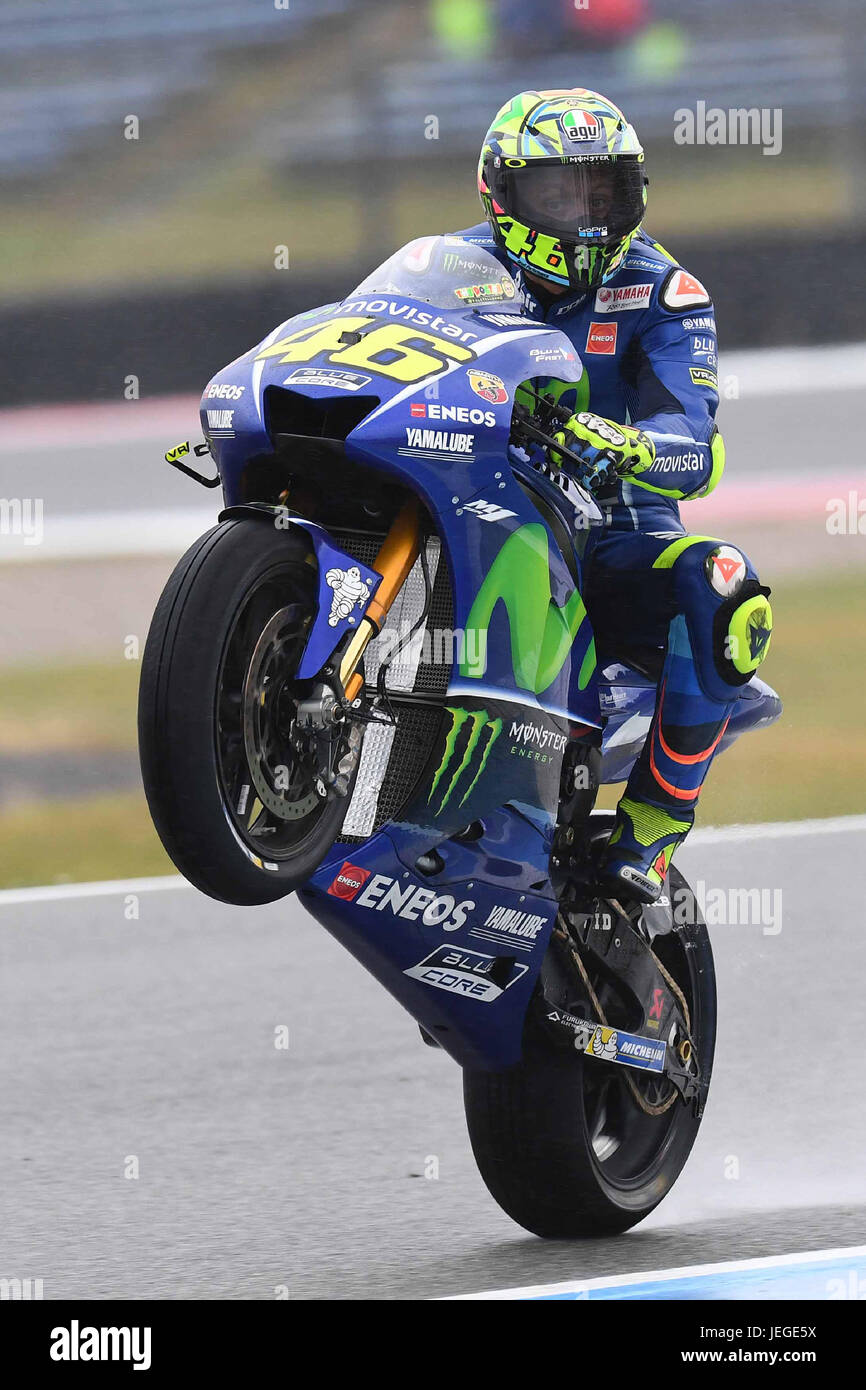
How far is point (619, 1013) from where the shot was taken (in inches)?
184

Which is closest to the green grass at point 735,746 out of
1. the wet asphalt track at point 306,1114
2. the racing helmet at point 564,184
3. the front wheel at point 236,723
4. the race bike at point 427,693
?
the wet asphalt track at point 306,1114

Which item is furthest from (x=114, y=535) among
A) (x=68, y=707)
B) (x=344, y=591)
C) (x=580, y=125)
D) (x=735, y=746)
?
(x=344, y=591)

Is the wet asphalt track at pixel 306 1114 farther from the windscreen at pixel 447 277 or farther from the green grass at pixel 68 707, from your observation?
the windscreen at pixel 447 277

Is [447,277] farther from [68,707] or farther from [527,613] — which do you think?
[68,707]

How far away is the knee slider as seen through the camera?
4.36 m

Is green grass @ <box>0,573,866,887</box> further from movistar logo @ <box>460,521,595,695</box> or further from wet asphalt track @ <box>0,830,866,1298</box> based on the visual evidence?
movistar logo @ <box>460,521,595,695</box>

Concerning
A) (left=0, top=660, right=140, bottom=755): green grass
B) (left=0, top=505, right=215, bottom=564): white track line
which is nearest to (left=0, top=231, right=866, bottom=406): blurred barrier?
(left=0, top=505, right=215, bottom=564): white track line

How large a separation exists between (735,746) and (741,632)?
522cm

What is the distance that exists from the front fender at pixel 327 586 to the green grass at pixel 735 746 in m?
4.57

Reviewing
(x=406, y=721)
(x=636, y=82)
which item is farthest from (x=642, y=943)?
(x=636, y=82)

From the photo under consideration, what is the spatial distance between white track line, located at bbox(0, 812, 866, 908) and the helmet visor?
12.9 ft
